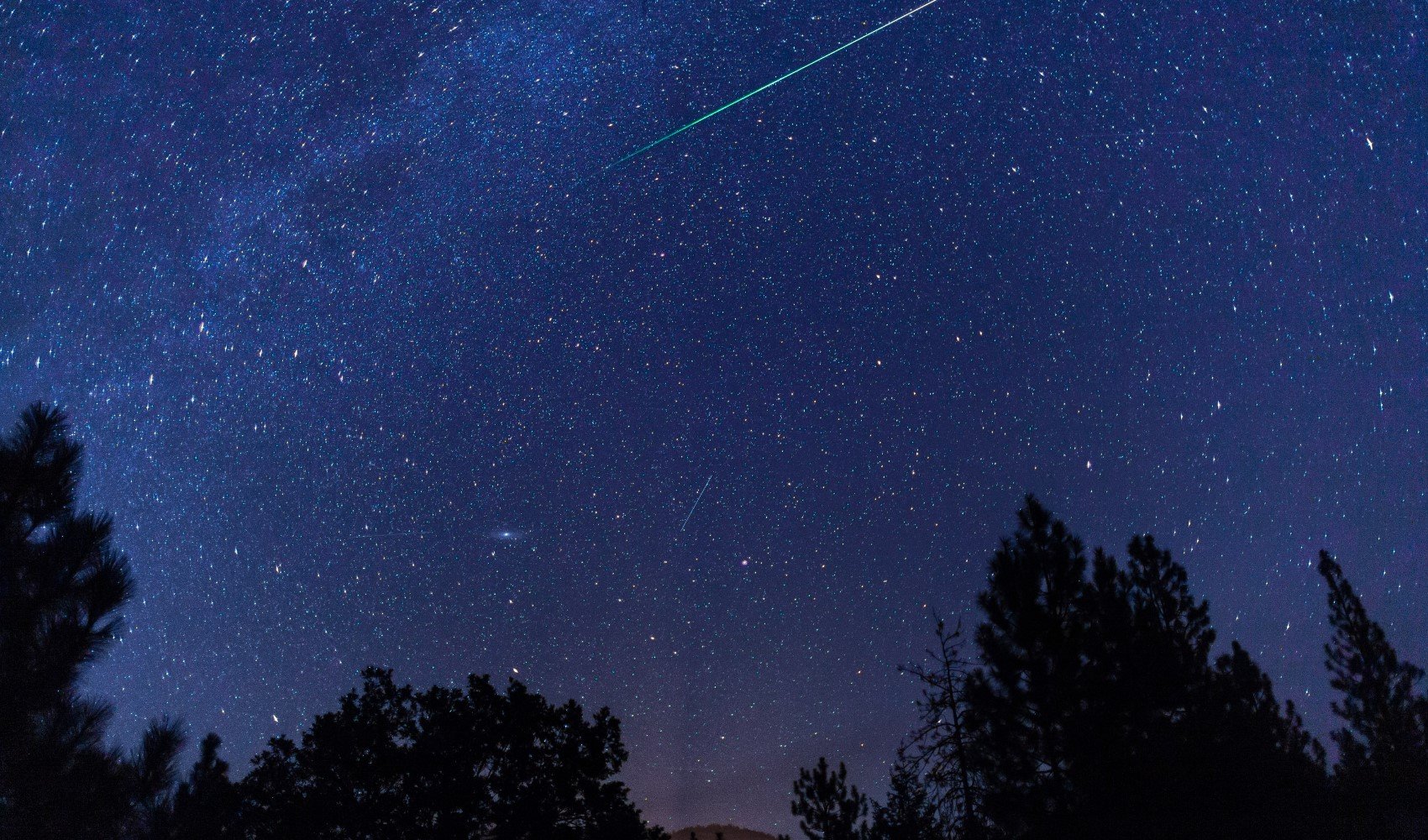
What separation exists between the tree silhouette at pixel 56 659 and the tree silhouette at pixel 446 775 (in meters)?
12.0

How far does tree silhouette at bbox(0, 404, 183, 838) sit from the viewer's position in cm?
722

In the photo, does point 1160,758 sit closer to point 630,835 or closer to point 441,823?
point 630,835

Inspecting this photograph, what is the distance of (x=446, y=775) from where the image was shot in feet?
64.6

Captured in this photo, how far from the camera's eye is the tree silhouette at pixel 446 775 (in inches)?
759

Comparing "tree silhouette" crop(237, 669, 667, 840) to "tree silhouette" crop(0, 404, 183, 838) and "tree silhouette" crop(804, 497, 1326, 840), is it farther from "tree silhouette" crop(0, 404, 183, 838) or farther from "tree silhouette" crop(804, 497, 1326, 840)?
"tree silhouette" crop(0, 404, 183, 838)

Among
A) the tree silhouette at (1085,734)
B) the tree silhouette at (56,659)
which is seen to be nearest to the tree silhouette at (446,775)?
the tree silhouette at (1085,734)

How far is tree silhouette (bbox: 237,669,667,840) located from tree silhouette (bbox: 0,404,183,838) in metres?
12.0

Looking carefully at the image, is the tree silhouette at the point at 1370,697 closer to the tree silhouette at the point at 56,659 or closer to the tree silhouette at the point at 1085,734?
the tree silhouette at the point at 1085,734

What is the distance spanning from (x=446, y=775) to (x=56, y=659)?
44.6 feet

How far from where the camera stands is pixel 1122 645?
1612 centimetres

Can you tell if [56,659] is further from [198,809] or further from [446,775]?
[446,775]

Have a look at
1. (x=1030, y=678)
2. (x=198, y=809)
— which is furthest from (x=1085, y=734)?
(x=198, y=809)

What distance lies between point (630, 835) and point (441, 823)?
168 inches

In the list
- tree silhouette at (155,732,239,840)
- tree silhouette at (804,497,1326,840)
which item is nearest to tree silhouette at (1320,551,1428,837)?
tree silhouette at (804,497,1326,840)
